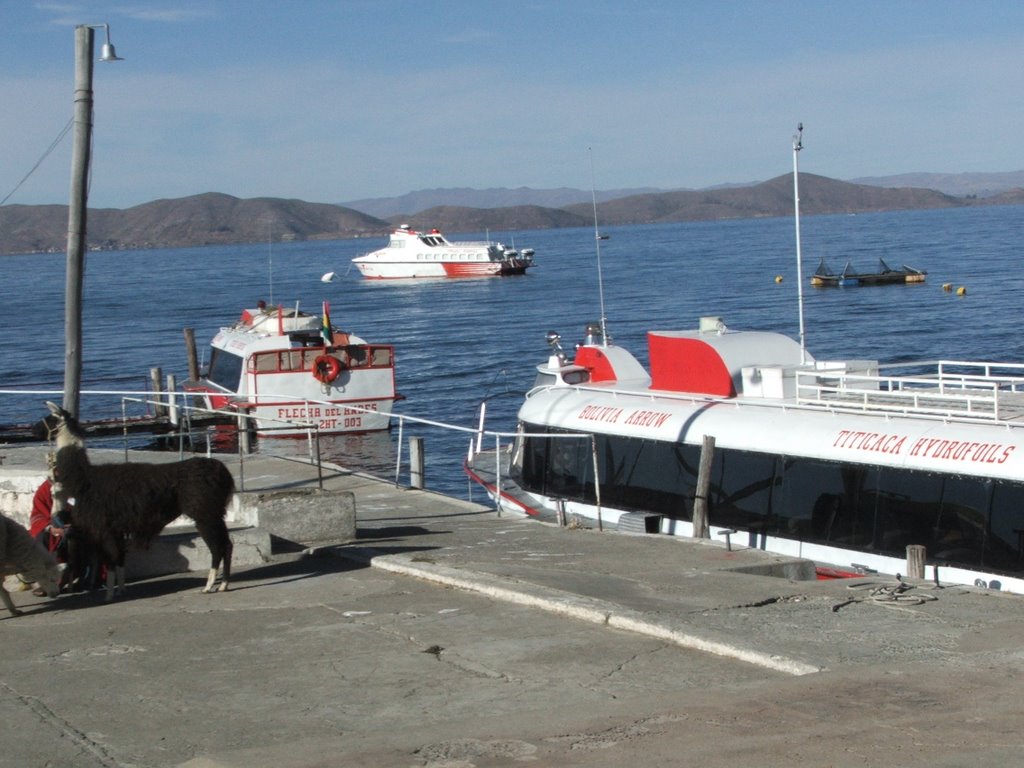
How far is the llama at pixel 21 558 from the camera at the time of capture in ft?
32.3

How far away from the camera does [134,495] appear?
33.6ft

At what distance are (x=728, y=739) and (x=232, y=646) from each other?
149 inches

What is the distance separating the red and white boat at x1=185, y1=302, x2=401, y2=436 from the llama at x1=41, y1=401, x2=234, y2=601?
22508 millimetres

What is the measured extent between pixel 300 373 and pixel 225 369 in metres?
3.06

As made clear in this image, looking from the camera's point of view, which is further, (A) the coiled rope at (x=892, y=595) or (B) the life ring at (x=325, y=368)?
(B) the life ring at (x=325, y=368)

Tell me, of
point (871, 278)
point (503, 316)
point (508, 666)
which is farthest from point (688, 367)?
A: point (871, 278)

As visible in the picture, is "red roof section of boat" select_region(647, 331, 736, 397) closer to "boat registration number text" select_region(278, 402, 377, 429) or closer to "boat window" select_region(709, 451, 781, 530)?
"boat window" select_region(709, 451, 781, 530)

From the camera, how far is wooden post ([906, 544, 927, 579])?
43.7ft

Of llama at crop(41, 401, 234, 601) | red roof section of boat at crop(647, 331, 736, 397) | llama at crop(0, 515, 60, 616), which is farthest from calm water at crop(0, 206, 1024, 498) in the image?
llama at crop(0, 515, 60, 616)

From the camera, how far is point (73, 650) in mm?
9016

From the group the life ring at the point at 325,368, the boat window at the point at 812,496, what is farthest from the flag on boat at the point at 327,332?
the boat window at the point at 812,496

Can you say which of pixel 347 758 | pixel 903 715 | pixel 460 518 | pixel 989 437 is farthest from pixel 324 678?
pixel 989 437

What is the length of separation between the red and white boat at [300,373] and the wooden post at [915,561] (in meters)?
20.8

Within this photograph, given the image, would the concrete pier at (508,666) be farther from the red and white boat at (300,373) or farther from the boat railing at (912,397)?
the red and white boat at (300,373)
